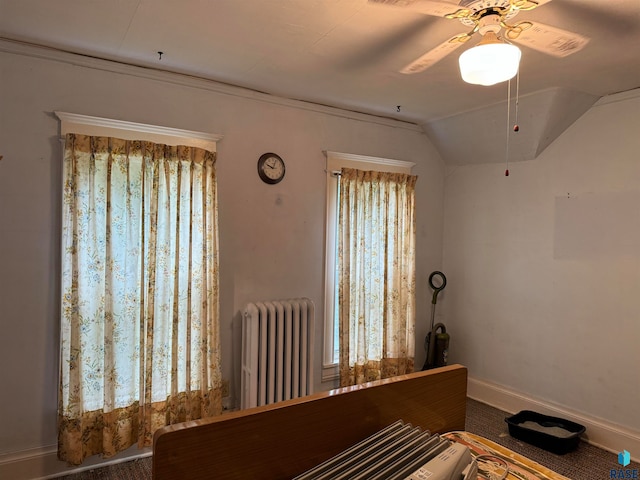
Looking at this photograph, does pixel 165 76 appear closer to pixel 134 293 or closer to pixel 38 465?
pixel 134 293

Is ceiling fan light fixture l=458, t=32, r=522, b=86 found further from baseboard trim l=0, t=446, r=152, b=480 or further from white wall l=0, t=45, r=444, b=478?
baseboard trim l=0, t=446, r=152, b=480

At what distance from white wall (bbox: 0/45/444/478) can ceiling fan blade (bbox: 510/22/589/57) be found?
171 cm

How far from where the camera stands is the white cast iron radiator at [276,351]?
3025 mm

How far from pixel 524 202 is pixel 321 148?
1840 mm

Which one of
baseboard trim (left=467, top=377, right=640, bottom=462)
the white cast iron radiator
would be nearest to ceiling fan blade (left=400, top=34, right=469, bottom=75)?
the white cast iron radiator

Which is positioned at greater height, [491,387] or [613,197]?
[613,197]

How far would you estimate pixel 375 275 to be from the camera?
3.74 meters

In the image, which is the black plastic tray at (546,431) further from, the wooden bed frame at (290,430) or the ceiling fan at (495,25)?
the ceiling fan at (495,25)

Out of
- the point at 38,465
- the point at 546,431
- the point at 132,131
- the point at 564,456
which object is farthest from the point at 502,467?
the point at 132,131

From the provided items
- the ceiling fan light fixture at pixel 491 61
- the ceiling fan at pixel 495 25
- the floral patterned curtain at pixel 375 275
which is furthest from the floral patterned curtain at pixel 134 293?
the ceiling fan light fixture at pixel 491 61

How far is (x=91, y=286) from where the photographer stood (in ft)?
8.39

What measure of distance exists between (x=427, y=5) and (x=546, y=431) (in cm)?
305

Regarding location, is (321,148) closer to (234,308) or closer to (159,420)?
(234,308)

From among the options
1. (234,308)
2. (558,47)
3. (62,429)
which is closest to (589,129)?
(558,47)
